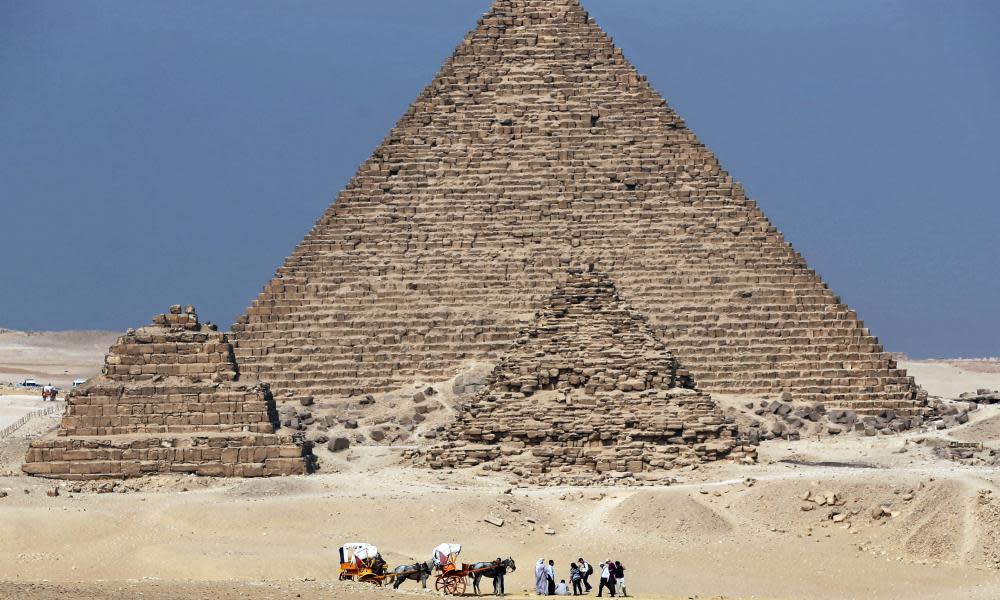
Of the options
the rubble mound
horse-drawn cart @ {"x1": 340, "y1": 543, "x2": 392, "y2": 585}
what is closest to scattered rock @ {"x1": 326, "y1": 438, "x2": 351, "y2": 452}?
horse-drawn cart @ {"x1": 340, "y1": 543, "x2": 392, "y2": 585}

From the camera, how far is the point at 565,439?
33.6 meters

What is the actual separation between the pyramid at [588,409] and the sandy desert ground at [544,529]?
0.60 meters

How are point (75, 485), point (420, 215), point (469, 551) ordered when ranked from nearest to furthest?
point (469, 551) → point (75, 485) → point (420, 215)

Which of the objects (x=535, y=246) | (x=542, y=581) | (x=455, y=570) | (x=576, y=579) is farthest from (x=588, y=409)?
(x=535, y=246)

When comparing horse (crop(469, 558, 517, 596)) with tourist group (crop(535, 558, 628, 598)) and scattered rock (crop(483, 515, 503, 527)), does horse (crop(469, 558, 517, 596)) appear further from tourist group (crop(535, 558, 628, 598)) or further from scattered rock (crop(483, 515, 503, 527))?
scattered rock (crop(483, 515, 503, 527))

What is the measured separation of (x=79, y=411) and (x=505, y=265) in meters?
17.0

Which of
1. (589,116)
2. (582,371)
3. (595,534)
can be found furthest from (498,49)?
(595,534)

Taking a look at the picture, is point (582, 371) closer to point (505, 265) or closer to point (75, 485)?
point (75, 485)

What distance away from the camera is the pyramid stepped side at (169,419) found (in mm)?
33344

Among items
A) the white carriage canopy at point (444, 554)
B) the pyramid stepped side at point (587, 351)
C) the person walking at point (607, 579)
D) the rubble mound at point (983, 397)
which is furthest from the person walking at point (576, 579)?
the rubble mound at point (983, 397)

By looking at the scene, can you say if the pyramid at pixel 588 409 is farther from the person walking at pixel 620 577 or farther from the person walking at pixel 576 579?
the person walking at pixel 620 577

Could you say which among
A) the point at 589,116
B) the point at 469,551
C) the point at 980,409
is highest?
the point at 589,116

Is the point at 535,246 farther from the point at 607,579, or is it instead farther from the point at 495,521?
the point at 607,579

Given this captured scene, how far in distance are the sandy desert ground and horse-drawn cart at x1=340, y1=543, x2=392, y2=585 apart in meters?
0.48
